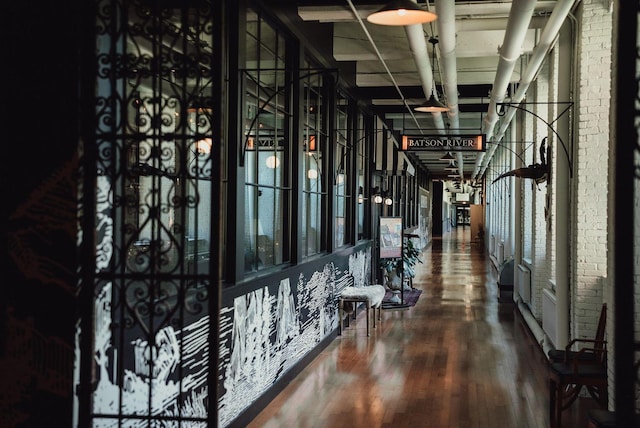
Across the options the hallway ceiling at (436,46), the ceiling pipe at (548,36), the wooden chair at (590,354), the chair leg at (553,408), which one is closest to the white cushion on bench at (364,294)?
the hallway ceiling at (436,46)

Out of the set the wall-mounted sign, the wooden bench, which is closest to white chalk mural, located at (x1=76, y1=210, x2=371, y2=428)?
the wooden bench

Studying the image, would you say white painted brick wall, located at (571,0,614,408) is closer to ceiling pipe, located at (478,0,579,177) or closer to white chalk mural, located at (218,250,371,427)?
ceiling pipe, located at (478,0,579,177)

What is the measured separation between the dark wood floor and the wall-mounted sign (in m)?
2.70

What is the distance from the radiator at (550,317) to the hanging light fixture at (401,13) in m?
4.00

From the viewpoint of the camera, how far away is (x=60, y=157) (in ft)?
11.6

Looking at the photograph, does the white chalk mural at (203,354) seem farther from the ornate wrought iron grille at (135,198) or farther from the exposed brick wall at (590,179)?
the exposed brick wall at (590,179)

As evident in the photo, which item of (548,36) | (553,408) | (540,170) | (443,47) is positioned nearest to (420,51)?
(443,47)

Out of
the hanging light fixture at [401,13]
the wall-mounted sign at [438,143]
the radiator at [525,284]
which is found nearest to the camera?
the hanging light fixture at [401,13]

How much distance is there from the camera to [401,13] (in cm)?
448

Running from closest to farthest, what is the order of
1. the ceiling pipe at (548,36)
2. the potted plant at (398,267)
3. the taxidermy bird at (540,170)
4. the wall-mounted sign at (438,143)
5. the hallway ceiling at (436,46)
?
1. the ceiling pipe at (548,36)
2. the hallway ceiling at (436,46)
3. the taxidermy bird at (540,170)
4. the wall-mounted sign at (438,143)
5. the potted plant at (398,267)

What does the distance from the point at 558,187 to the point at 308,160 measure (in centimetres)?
304

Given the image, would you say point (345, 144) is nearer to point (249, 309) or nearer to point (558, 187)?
point (558, 187)

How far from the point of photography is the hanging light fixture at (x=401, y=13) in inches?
173

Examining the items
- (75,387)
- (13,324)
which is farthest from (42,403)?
(13,324)
